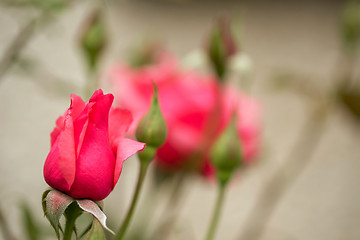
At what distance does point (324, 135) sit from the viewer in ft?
2.50

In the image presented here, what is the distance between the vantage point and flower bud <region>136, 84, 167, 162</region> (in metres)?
0.17

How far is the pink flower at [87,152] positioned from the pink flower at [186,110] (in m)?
0.15

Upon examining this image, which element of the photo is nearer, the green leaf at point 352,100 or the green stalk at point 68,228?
the green stalk at point 68,228

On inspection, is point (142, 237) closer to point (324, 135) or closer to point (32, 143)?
point (32, 143)

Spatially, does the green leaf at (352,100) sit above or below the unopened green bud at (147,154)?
above

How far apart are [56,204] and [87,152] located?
0.02m

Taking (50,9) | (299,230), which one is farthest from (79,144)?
(299,230)

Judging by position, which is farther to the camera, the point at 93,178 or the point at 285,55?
the point at 285,55

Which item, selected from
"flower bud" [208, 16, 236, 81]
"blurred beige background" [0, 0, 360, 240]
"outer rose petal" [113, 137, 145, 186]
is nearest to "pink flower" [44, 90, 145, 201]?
"outer rose petal" [113, 137, 145, 186]

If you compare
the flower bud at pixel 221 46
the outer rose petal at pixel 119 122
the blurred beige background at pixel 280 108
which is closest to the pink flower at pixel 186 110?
the flower bud at pixel 221 46

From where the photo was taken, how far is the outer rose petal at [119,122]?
0.15 m

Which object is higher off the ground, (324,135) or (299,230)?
(324,135)

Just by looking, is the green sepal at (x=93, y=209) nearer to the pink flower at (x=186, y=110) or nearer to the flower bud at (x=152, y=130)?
the flower bud at (x=152, y=130)

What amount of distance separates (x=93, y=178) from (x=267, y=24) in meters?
0.67
